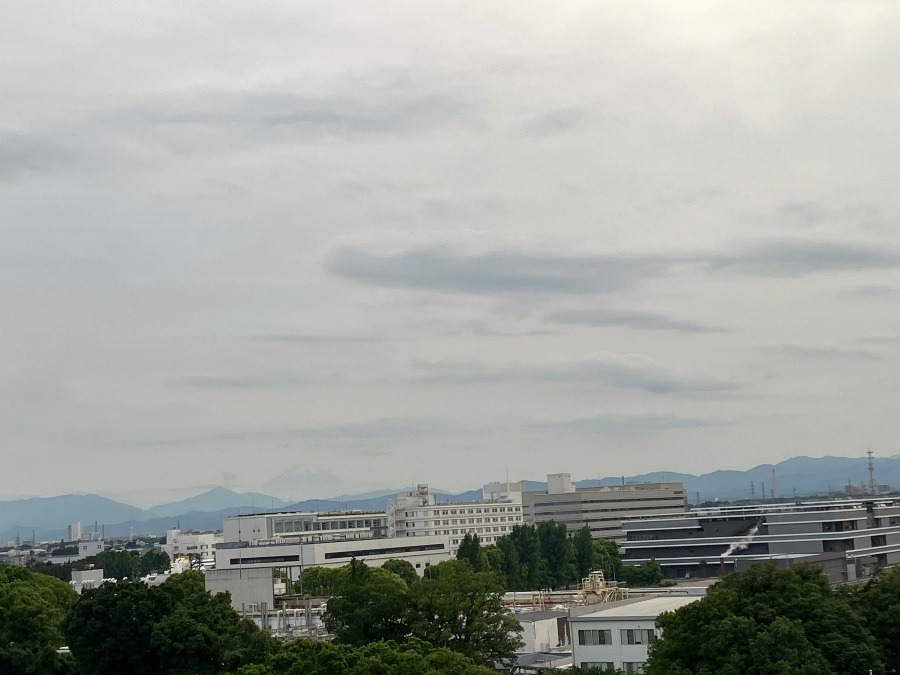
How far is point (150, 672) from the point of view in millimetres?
50656

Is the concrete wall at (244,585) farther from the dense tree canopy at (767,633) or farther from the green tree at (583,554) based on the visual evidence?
the green tree at (583,554)

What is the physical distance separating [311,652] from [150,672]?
14.4 metres

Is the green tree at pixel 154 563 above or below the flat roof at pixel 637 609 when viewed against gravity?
above

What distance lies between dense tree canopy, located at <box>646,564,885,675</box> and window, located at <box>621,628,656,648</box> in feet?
41.5

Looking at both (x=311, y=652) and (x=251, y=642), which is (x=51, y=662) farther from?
(x=311, y=652)

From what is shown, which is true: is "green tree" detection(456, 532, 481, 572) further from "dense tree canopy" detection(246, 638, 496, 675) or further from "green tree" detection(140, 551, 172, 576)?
"dense tree canopy" detection(246, 638, 496, 675)

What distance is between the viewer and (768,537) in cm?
12219

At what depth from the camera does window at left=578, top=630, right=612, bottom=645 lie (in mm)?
57344

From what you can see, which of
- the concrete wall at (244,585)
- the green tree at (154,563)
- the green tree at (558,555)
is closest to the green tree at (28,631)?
the concrete wall at (244,585)

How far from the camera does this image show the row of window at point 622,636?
56281 millimetres

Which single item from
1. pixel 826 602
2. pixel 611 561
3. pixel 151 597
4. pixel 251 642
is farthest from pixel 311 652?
pixel 611 561

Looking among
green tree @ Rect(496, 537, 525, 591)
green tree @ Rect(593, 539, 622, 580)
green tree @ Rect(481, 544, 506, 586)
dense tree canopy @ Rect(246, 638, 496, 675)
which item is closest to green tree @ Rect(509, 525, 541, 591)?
green tree @ Rect(496, 537, 525, 591)

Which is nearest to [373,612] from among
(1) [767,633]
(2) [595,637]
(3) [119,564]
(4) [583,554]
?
(2) [595,637]

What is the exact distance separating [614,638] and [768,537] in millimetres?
69861
